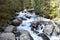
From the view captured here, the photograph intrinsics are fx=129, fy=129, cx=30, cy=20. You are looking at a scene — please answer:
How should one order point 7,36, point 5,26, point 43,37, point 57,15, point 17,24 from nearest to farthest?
point 7,36 → point 43,37 → point 5,26 → point 17,24 → point 57,15

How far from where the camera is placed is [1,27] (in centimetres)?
1102

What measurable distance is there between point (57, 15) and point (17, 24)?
4981mm

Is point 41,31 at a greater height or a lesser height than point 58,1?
lesser

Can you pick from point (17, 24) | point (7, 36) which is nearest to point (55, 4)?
point (17, 24)

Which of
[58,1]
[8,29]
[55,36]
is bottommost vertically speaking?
[55,36]

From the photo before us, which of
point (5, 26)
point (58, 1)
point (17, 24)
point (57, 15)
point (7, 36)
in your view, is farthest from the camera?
point (58, 1)

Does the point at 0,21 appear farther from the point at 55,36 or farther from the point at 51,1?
the point at 51,1

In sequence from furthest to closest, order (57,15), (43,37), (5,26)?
(57,15) < (5,26) < (43,37)

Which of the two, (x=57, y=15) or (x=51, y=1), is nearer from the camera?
(x=57, y=15)

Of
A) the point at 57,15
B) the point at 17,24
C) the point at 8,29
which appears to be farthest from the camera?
the point at 57,15

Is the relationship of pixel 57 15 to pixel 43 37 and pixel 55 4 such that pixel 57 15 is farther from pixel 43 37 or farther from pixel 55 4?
pixel 43 37

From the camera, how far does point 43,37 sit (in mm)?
10047

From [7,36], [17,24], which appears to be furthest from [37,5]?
[7,36]

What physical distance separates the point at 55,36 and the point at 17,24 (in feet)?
13.6
